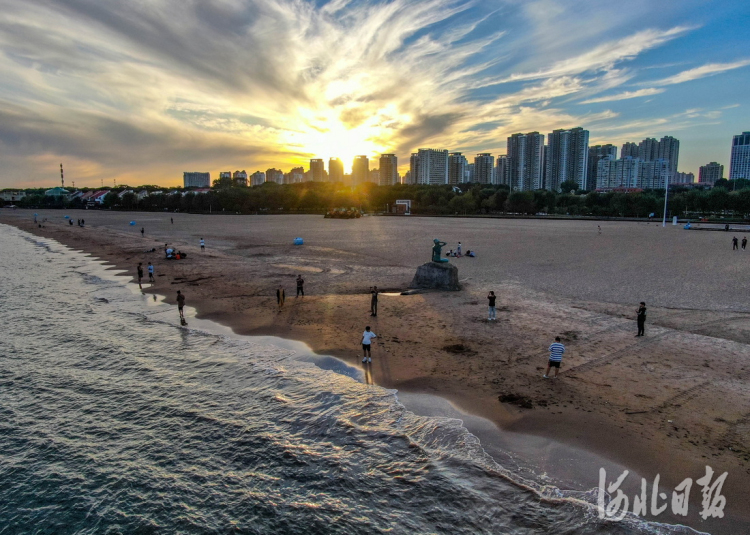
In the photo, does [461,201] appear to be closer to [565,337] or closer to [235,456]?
[565,337]

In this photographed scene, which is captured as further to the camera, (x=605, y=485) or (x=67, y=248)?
(x=67, y=248)

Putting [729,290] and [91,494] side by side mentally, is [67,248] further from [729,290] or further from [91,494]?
[729,290]

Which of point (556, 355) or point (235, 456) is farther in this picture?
point (556, 355)

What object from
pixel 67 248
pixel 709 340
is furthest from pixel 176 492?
pixel 67 248

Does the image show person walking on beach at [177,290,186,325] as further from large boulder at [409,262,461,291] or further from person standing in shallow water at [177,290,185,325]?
large boulder at [409,262,461,291]

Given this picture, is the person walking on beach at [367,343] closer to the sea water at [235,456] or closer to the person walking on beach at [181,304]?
the sea water at [235,456]

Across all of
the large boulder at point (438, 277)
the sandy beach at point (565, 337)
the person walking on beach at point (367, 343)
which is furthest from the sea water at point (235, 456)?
the large boulder at point (438, 277)

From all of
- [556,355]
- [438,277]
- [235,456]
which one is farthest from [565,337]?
[235,456]
